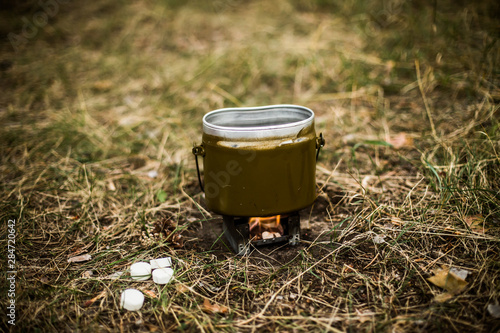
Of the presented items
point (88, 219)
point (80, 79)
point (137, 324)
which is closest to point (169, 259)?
point (137, 324)

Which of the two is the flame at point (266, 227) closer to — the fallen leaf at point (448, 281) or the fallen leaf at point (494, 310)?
the fallen leaf at point (448, 281)

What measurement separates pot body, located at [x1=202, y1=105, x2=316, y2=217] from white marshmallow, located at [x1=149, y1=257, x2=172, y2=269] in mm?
349

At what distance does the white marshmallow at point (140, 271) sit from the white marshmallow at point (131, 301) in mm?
132

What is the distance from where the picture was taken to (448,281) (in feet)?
5.48

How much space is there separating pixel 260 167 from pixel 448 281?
0.98 metres

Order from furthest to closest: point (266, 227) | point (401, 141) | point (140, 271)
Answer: point (401, 141) < point (266, 227) < point (140, 271)

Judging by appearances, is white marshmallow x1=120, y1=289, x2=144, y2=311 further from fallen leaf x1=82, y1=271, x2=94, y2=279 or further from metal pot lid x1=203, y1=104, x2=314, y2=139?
metal pot lid x1=203, y1=104, x2=314, y2=139

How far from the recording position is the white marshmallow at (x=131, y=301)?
64.4 inches

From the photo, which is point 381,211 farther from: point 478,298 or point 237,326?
point 237,326

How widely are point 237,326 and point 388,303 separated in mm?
656

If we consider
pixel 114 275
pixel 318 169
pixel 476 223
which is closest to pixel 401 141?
pixel 318 169

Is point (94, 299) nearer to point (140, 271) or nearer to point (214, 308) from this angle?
point (140, 271)

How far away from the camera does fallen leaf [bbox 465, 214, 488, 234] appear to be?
1.89 metres

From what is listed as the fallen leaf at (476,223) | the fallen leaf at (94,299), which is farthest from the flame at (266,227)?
the fallen leaf at (476,223)
